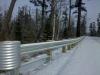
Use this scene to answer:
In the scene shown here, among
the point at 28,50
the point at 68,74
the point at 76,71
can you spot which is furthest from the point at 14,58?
the point at 76,71

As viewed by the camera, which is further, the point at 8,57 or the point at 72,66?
the point at 72,66

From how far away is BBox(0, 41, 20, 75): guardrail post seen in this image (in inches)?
264

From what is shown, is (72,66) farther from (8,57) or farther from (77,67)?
(8,57)

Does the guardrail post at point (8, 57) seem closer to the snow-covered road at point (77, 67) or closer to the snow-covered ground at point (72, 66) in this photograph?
the snow-covered ground at point (72, 66)

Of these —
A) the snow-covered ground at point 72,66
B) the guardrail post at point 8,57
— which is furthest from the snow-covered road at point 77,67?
the guardrail post at point 8,57

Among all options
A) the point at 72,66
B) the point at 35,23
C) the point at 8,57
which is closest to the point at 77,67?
the point at 72,66

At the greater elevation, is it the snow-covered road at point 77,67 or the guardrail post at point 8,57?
the guardrail post at point 8,57

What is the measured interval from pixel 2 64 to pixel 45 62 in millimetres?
6466

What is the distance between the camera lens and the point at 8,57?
6.75 m

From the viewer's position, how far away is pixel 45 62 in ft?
43.0

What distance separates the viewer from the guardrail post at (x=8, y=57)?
6.70m

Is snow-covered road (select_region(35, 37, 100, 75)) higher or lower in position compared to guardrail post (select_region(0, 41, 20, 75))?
lower

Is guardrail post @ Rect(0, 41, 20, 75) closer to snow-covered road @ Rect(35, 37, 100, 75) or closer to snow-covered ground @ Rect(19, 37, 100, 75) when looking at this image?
snow-covered ground @ Rect(19, 37, 100, 75)

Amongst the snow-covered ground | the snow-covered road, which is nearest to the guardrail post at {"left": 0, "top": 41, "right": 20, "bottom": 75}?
the snow-covered ground
